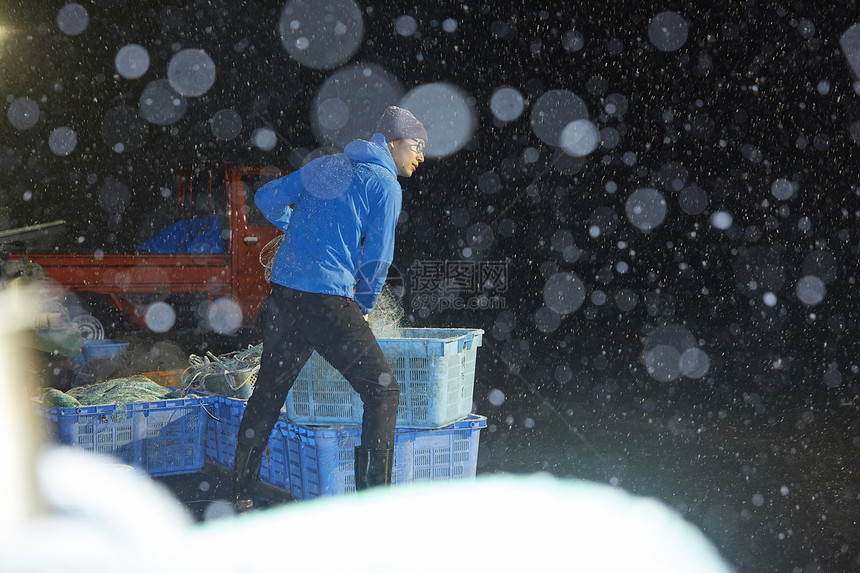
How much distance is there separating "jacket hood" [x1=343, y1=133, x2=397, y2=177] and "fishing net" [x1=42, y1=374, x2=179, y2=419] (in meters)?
2.15

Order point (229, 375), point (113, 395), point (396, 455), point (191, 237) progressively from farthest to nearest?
point (191, 237) < point (229, 375) < point (113, 395) < point (396, 455)

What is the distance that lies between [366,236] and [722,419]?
435 centimetres

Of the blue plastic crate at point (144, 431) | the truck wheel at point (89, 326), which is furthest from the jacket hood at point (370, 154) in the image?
the truck wheel at point (89, 326)

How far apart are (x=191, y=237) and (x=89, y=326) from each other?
1.83 m

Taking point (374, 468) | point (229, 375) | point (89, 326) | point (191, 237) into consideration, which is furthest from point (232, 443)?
point (191, 237)

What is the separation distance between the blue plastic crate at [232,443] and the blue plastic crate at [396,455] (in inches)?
8.9

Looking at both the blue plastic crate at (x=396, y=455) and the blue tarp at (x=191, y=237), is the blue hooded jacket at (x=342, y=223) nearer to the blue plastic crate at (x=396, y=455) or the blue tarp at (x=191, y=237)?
the blue plastic crate at (x=396, y=455)

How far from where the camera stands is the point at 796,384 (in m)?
7.96

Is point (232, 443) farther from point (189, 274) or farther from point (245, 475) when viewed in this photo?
point (189, 274)

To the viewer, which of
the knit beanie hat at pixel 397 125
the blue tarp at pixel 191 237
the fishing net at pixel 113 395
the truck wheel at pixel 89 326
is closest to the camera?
the knit beanie hat at pixel 397 125


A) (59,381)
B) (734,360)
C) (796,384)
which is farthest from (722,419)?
(59,381)

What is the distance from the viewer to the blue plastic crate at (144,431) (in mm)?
4016

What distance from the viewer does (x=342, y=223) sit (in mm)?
3189

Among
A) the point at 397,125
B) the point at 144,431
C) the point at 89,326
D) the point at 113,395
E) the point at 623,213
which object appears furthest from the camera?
the point at 623,213
